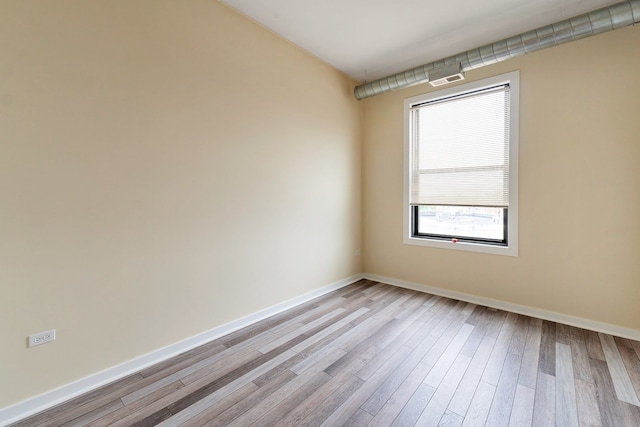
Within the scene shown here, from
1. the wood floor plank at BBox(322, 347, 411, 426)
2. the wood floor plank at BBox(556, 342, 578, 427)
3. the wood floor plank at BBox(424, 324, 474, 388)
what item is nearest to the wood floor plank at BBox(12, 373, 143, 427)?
the wood floor plank at BBox(322, 347, 411, 426)

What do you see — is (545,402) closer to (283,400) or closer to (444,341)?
(444,341)

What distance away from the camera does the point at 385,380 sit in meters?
2.07

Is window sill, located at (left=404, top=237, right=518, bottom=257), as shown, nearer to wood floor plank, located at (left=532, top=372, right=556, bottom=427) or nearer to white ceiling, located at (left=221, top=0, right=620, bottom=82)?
wood floor plank, located at (left=532, top=372, right=556, bottom=427)

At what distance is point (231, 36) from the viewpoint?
2.76 metres

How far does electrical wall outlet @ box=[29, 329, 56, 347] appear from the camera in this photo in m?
1.79

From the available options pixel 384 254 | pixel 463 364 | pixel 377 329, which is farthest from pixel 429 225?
pixel 463 364

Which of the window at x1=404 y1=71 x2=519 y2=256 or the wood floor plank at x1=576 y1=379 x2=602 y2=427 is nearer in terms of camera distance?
the wood floor plank at x1=576 y1=379 x2=602 y2=427

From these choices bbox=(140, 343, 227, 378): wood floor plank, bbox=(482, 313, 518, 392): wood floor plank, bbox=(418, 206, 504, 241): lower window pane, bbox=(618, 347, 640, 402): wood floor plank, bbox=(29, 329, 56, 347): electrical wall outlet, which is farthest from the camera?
bbox=(418, 206, 504, 241): lower window pane

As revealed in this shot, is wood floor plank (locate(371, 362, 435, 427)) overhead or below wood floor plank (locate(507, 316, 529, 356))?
below

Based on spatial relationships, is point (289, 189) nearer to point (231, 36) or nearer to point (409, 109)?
point (231, 36)

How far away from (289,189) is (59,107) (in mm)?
2126

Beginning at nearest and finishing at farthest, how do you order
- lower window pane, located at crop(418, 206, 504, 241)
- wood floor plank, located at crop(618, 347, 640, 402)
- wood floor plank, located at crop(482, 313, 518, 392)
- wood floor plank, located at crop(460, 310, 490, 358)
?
wood floor plank, located at crop(618, 347, 640, 402), wood floor plank, located at crop(482, 313, 518, 392), wood floor plank, located at crop(460, 310, 490, 358), lower window pane, located at crop(418, 206, 504, 241)

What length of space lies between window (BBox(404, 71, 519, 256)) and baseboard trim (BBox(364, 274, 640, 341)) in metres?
0.64

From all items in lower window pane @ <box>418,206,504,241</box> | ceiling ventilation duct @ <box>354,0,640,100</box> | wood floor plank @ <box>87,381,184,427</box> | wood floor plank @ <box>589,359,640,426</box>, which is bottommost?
wood floor plank @ <box>87,381,184,427</box>
